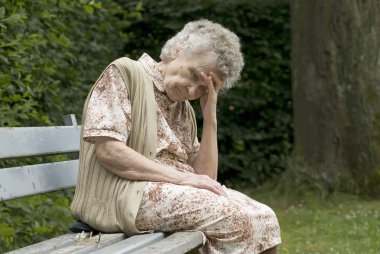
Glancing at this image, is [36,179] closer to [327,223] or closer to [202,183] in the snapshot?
[202,183]

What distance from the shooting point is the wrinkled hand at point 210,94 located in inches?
177

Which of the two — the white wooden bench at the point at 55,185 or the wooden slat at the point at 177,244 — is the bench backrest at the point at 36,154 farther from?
the wooden slat at the point at 177,244

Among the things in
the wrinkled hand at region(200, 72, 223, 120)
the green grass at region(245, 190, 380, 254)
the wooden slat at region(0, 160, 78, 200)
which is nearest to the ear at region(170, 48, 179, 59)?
the wrinkled hand at region(200, 72, 223, 120)

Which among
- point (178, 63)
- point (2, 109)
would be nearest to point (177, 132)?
point (178, 63)

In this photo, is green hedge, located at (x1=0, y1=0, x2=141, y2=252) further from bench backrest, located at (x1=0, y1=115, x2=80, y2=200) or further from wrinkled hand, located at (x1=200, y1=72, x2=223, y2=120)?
wrinkled hand, located at (x1=200, y1=72, x2=223, y2=120)

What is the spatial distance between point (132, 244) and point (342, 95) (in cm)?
577

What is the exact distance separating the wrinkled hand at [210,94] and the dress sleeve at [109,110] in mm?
382

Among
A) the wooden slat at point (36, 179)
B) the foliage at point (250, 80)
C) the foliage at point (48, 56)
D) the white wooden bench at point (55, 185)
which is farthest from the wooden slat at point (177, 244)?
the foliage at point (250, 80)

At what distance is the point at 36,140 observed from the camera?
4391 mm

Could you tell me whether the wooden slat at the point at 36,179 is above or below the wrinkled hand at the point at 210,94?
below

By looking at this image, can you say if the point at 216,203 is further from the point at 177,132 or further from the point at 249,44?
the point at 249,44

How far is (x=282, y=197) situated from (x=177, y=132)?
486 centimetres

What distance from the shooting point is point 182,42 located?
178 inches

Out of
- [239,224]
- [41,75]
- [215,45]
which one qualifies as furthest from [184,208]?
[41,75]
